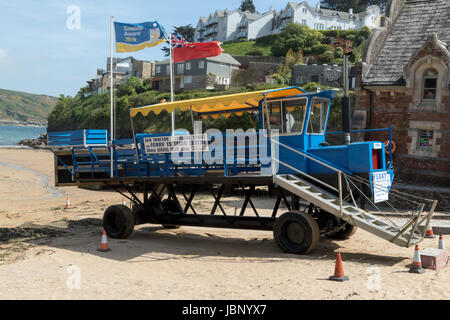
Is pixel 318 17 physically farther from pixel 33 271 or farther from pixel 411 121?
pixel 33 271

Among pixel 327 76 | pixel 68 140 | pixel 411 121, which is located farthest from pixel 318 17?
pixel 68 140

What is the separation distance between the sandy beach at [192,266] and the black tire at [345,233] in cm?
34

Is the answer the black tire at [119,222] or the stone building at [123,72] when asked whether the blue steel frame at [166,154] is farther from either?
the stone building at [123,72]

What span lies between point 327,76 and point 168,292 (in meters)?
50.2

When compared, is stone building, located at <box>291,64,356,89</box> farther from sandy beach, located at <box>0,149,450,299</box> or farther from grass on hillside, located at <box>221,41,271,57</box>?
sandy beach, located at <box>0,149,450,299</box>

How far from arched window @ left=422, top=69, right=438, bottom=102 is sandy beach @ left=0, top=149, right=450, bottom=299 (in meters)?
8.87

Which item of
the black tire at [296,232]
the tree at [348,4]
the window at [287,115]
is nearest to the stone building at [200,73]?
the tree at [348,4]

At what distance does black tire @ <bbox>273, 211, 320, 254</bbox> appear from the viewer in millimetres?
10852

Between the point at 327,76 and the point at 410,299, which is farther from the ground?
the point at 327,76

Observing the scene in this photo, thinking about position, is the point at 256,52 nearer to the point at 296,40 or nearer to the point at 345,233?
the point at 296,40

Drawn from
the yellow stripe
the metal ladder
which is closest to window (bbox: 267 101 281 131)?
the metal ladder

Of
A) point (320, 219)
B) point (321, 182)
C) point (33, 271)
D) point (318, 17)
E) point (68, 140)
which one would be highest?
point (318, 17)

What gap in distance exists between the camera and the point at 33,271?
10.1 m

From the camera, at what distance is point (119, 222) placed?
14.1m
